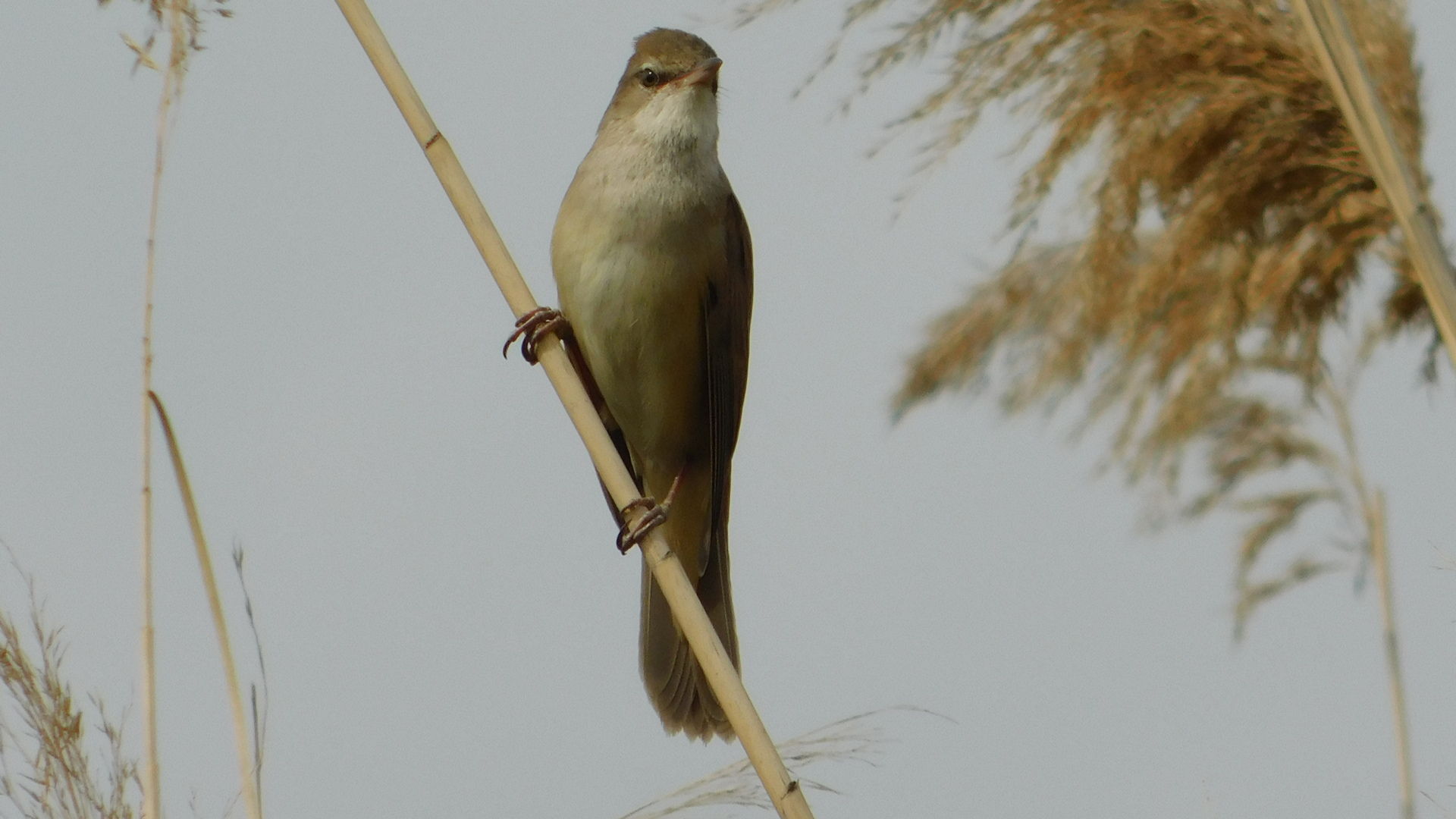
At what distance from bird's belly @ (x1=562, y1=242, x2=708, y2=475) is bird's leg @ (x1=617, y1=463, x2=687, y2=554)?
0.38 metres

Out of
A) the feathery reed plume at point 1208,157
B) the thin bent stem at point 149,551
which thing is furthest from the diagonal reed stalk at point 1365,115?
the thin bent stem at point 149,551

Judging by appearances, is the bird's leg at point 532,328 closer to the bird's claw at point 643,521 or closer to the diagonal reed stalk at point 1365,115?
the bird's claw at point 643,521

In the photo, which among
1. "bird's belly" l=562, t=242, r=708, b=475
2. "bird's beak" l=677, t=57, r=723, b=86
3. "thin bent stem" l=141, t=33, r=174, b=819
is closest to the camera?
"thin bent stem" l=141, t=33, r=174, b=819

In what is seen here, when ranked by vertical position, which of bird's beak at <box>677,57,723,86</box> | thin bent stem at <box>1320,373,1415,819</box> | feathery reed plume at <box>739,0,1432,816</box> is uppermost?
bird's beak at <box>677,57,723,86</box>

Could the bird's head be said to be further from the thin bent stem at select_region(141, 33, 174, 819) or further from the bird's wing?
the thin bent stem at select_region(141, 33, 174, 819)

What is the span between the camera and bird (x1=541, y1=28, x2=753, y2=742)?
9.68 feet

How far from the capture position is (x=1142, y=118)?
303cm

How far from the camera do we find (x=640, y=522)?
236cm

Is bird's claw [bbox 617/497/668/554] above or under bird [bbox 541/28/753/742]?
under

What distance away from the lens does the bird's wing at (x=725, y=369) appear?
311 centimetres

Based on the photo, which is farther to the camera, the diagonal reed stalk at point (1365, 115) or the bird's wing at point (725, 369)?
the bird's wing at point (725, 369)

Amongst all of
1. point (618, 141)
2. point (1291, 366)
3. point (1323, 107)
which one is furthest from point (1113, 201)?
point (1291, 366)

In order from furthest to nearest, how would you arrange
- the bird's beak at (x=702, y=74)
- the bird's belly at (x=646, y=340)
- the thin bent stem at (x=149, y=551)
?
the bird's beak at (x=702, y=74) → the bird's belly at (x=646, y=340) → the thin bent stem at (x=149, y=551)

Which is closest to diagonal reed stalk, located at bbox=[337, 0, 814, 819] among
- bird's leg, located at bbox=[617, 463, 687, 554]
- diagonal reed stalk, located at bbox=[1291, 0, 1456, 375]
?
bird's leg, located at bbox=[617, 463, 687, 554]
